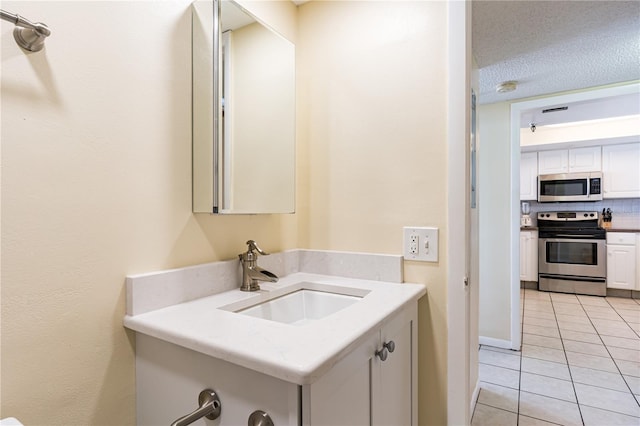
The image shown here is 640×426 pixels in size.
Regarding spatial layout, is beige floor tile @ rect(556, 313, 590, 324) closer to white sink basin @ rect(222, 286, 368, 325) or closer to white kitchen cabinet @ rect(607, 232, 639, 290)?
white kitchen cabinet @ rect(607, 232, 639, 290)

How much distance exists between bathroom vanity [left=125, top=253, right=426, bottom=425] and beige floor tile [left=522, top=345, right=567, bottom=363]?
200 centimetres

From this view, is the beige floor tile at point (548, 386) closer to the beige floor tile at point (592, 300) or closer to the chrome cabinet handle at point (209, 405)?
the chrome cabinet handle at point (209, 405)

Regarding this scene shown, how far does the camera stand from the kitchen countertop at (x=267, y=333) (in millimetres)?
659

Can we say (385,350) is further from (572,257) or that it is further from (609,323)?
(572,257)

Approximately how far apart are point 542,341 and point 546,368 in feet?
1.96

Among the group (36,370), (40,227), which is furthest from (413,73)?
(36,370)

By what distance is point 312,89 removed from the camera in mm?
1594

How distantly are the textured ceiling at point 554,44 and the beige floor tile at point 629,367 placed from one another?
215 centimetres

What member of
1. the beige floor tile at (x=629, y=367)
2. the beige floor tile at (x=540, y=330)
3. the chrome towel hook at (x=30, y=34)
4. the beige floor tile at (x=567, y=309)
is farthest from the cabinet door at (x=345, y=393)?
the beige floor tile at (x=567, y=309)

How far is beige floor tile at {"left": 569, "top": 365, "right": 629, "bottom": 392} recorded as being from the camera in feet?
7.13

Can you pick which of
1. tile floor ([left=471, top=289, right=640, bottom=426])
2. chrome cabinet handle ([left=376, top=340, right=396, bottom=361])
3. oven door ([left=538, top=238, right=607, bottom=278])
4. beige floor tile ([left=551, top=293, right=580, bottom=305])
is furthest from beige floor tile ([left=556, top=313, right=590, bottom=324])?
chrome cabinet handle ([left=376, top=340, right=396, bottom=361])

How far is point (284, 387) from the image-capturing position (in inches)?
26.6

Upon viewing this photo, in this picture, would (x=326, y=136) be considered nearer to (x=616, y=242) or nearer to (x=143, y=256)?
(x=143, y=256)

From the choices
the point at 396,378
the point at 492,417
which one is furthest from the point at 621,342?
the point at 396,378
